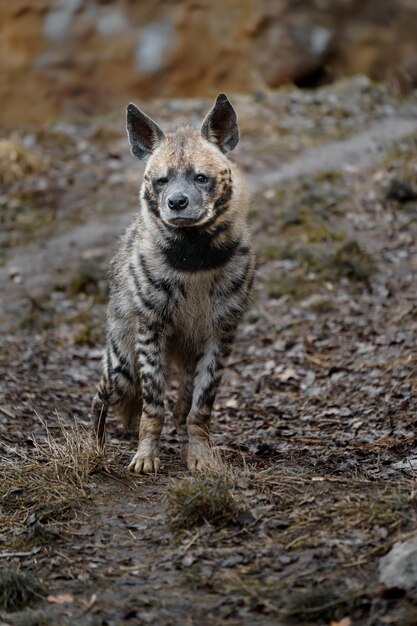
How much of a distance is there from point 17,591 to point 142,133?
10.4 feet

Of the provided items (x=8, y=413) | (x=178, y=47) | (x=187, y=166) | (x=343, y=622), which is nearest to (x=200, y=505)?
(x=343, y=622)

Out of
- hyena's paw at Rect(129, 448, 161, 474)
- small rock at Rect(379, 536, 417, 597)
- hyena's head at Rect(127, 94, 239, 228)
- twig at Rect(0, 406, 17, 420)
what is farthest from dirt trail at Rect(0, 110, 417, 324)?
small rock at Rect(379, 536, 417, 597)

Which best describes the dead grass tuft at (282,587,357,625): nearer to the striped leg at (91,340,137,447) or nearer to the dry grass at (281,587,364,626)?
the dry grass at (281,587,364,626)

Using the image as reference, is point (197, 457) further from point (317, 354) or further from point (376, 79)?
point (376, 79)

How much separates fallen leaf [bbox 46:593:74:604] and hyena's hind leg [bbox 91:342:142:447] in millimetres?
2238

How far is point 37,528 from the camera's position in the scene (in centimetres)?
517

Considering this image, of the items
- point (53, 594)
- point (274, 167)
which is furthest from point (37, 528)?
point (274, 167)

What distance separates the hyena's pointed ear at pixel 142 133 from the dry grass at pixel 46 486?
6.03 feet

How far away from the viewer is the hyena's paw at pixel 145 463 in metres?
6.15

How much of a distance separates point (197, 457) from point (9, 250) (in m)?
6.53

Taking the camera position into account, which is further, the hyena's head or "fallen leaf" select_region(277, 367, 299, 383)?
"fallen leaf" select_region(277, 367, 299, 383)

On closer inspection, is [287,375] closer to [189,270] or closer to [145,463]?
[189,270]

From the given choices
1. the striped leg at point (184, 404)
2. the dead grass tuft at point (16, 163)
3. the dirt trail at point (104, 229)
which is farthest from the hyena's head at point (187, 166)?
the dead grass tuft at point (16, 163)

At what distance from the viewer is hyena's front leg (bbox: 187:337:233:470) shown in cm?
631
